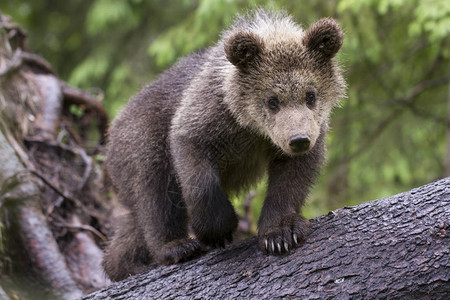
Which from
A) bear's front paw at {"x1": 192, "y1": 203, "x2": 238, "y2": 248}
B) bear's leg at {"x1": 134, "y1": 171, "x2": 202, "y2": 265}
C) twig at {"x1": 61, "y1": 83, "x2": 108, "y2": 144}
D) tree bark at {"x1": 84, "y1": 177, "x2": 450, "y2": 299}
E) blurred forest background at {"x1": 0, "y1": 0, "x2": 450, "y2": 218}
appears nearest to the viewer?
tree bark at {"x1": 84, "y1": 177, "x2": 450, "y2": 299}

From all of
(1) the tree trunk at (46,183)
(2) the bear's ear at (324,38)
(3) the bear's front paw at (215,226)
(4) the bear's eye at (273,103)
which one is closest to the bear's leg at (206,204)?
(3) the bear's front paw at (215,226)

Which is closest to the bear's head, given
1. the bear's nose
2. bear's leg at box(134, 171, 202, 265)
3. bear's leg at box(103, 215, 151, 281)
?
the bear's nose

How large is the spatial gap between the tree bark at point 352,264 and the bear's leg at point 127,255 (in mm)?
891

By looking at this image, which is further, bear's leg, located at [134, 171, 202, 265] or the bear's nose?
bear's leg, located at [134, 171, 202, 265]

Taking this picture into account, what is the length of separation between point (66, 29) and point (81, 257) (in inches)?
230

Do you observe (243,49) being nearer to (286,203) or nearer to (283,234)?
(286,203)

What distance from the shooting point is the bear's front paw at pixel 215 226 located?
3.65m

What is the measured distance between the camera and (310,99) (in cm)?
360

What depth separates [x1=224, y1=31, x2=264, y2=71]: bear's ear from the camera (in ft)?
12.0

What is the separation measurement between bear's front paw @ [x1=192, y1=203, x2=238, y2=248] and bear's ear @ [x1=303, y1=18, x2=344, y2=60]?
133 cm

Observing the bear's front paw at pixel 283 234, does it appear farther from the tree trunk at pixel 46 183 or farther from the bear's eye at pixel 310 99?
the tree trunk at pixel 46 183

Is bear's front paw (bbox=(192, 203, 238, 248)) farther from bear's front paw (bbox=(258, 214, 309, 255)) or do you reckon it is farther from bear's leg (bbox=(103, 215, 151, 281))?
bear's leg (bbox=(103, 215, 151, 281))

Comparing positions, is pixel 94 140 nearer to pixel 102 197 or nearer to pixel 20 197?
pixel 102 197

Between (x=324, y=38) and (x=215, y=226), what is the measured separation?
1.58 metres
